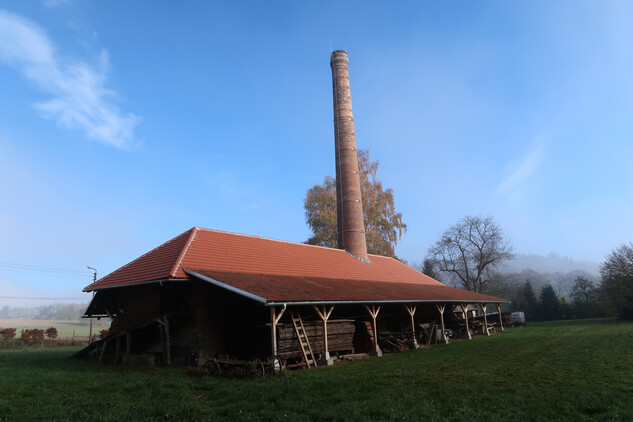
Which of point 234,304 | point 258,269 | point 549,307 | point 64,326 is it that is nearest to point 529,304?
point 549,307

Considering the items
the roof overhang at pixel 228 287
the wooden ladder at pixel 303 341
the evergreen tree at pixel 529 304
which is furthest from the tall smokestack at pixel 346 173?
the evergreen tree at pixel 529 304

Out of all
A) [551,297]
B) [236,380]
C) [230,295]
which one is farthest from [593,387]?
[551,297]

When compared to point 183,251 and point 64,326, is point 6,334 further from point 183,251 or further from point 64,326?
point 64,326

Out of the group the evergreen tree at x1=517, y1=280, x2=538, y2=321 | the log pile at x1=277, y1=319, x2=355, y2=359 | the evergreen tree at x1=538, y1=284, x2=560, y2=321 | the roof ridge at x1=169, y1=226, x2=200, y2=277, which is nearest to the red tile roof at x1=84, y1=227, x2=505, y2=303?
the roof ridge at x1=169, y1=226, x2=200, y2=277

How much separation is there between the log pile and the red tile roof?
4.03 ft

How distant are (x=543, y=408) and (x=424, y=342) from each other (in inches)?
582

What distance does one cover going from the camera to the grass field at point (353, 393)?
6789mm

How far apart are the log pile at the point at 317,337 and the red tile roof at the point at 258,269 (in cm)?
123

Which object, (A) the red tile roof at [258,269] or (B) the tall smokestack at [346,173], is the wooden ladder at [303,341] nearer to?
(A) the red tile roof at [258,269]

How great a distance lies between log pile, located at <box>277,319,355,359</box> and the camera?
12883 millimetres

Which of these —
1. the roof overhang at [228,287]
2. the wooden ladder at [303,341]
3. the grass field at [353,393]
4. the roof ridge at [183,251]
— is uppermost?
the roof ridge at [183,251]

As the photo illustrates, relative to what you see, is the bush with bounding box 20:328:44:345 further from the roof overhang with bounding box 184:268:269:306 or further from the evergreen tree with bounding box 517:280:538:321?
the evergreen tree with bounding box 517:280:538:321

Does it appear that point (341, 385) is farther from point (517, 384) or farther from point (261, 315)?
point (261, 315)

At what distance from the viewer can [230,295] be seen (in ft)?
48.0
